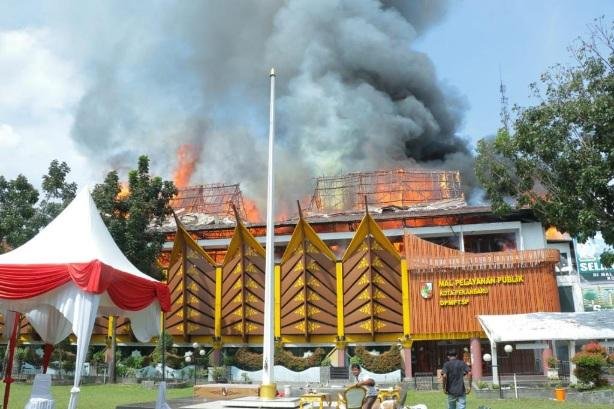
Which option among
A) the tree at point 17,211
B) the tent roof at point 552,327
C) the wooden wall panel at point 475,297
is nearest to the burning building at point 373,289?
the wooden wall panel at point 475,297

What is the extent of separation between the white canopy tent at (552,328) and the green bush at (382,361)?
8.72 m

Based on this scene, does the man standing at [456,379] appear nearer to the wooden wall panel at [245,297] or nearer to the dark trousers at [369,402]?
the dark trousers at [369,402]

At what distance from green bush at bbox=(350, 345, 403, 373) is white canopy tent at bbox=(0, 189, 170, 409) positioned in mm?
22459

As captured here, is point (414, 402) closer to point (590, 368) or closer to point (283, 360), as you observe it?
point (590, 368)

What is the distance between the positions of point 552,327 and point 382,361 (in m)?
→ 12.1

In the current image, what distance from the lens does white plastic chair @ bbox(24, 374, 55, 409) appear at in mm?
10012

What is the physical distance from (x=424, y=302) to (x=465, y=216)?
14.5 meters

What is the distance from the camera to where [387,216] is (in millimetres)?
47375

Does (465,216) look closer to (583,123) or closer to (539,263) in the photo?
(539,263)

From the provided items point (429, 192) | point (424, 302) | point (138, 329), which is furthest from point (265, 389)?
point (429, 192)

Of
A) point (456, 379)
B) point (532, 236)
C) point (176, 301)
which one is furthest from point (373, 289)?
point (456, 379)

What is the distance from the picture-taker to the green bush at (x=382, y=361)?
33562mm

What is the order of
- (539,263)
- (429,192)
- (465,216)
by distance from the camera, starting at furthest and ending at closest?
(429,192) → (465,216) → (539,263)

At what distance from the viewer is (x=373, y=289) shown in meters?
36.3
